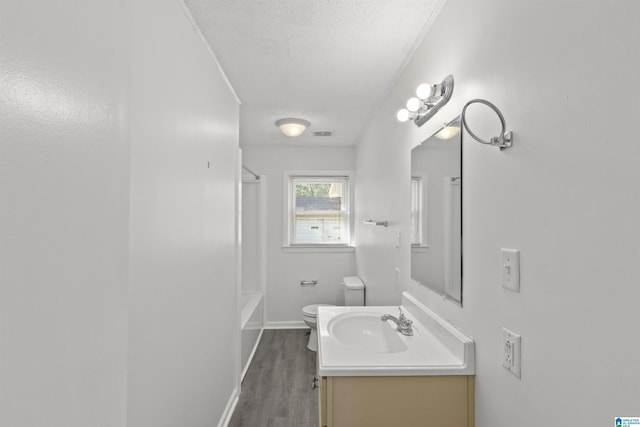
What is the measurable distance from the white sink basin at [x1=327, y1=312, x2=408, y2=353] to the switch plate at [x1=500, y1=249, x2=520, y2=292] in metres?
0.78

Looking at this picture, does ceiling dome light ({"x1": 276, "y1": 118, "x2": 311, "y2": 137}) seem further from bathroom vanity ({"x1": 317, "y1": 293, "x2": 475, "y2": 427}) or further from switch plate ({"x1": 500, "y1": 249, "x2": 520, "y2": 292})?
switch plate ({"x1": 500, "y1": 249, "x2": 520, "y2": 292})

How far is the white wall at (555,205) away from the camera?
2.07 ft

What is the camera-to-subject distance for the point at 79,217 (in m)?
0.52

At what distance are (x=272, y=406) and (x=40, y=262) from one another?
2377 millimetres

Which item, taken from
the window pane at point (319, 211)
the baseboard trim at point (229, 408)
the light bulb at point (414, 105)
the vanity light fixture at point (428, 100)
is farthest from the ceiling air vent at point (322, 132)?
the baseboard trim at point (229, 408)

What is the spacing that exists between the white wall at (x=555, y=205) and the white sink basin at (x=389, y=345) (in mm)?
92

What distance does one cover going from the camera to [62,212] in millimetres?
475

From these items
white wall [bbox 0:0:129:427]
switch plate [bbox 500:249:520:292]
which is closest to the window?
switch plate [bbox 500:249:520:292]

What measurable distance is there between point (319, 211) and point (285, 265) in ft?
2.70

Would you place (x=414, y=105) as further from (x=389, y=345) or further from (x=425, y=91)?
(x=389, y=345)

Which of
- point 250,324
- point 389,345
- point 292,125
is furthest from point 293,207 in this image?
point 389,345

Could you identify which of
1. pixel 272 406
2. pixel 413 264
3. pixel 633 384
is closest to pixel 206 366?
pixel 272 406

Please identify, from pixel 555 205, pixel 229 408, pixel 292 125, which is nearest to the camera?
pixel 555 205

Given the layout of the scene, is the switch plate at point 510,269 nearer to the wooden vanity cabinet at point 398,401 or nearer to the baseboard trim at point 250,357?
the wooden vanity cabinet at point 398,401
